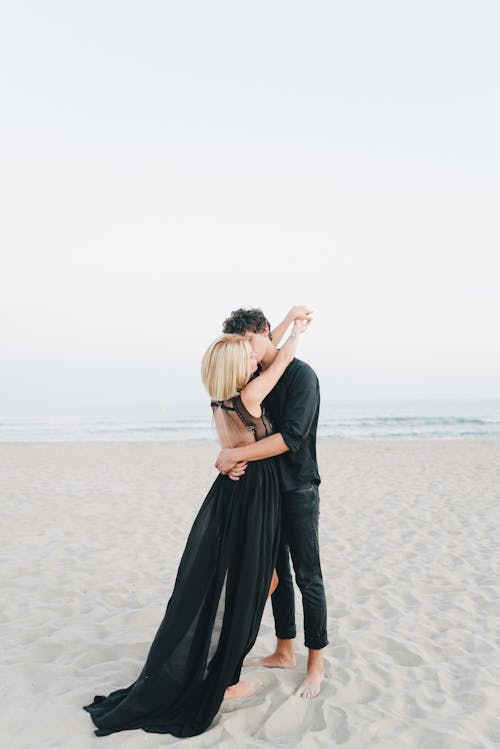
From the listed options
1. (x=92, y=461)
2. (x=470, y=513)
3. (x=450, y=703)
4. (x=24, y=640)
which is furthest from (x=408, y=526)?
(x=92, y=461)

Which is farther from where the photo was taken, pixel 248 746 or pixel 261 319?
pixel 261 319

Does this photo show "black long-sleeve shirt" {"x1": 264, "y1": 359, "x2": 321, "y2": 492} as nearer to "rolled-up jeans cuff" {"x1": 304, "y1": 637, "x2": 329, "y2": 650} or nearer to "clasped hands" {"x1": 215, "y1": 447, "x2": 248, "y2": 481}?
"clasped hands" {"x1": 215, "y1": 447, "x2": 248, "y2": 481}

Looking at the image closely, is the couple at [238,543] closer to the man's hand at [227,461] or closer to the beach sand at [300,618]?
the man's hand at [227,461]

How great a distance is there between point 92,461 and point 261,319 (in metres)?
12.8

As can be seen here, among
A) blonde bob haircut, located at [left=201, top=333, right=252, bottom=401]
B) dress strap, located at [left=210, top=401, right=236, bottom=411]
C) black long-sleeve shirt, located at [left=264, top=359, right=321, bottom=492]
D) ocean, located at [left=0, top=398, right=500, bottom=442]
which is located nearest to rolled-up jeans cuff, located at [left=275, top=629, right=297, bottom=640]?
black long-sleeve shirt, located at [left=264, top=359, right=321, bottom=492]

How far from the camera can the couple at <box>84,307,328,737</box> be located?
2.92m

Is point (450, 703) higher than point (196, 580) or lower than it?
lower

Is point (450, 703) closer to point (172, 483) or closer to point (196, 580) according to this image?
point (196, 580)

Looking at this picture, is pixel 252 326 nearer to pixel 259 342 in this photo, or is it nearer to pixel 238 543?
pixel 259 342

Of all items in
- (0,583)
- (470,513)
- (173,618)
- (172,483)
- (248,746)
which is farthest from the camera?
(172,483)

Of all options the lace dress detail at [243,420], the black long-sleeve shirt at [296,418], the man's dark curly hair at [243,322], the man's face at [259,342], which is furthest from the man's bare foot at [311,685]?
the man's dark curly hair at [243,322]

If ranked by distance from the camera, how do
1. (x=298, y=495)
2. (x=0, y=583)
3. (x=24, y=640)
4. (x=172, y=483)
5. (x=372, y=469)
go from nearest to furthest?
(x=298, y=495) → (x=24, y=640) → (x=0, y=583) → (x=172, y=483) → (x=372, y=469)

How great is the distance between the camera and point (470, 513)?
8.45m

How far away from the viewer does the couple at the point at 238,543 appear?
9.59 ft
